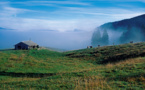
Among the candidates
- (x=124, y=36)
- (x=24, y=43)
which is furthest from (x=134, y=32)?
(x=24, y=43)

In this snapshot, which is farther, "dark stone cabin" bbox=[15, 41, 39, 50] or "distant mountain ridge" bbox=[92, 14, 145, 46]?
"distant mountain ridge" bbox=[92, 14, 145, 46]

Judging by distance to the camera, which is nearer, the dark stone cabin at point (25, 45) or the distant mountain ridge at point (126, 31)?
the dark stone cabin at point (25, 45)

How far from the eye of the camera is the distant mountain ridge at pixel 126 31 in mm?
108531

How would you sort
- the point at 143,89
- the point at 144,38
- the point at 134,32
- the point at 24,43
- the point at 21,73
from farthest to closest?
the point at 134,32, the point at 144,38, the point at 24,43, the point at 21,73, the point at 143,89

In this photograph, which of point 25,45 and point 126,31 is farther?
point 126,31

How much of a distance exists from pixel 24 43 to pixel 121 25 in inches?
4333

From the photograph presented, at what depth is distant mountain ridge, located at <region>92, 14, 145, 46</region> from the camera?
10853 centimetres

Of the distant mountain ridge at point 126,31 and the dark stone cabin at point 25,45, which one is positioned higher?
the distant mountain ridge at point 126,31

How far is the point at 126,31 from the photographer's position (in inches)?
4931

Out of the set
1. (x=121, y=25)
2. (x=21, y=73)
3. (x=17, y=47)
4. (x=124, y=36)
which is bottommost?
(x=21, y=73)

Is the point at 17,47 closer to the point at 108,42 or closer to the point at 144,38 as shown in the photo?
the point at 144,38

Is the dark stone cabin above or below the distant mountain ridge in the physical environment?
below

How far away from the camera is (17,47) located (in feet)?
180

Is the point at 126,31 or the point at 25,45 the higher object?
the point at 126,31
